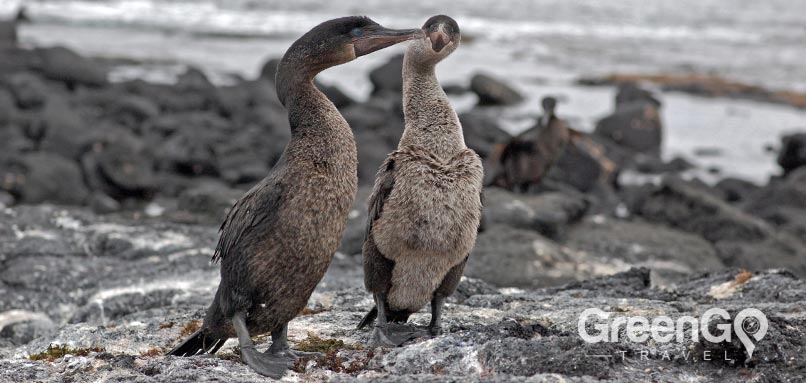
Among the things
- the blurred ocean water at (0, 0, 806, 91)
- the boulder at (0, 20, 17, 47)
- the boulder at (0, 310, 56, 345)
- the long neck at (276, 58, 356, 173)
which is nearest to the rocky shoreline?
the boulder at (0, 310, 56, 345)

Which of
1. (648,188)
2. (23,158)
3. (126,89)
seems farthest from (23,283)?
(126,89)

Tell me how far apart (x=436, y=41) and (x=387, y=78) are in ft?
62.8

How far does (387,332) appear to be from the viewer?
15.9 feet

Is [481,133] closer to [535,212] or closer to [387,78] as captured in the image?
[387,78]

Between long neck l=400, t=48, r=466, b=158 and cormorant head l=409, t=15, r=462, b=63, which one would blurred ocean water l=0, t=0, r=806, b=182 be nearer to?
cormorant head l=409, t=15, r=462, b=63

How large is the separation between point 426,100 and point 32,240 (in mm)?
4639

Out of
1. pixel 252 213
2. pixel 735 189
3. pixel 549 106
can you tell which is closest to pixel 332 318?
pixel 252 213

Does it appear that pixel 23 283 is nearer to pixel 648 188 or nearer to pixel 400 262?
pixel 400 262

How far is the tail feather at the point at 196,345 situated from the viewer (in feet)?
15.6

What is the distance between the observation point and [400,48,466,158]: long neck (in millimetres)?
5273

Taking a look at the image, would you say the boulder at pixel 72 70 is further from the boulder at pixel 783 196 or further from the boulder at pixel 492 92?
the boulder at pixel 783 196

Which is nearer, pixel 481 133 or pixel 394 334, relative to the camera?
pixel 394 334

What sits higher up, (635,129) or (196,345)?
(196,345)

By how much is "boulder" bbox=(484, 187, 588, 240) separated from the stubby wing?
21.9 ft
